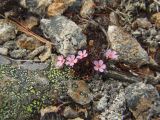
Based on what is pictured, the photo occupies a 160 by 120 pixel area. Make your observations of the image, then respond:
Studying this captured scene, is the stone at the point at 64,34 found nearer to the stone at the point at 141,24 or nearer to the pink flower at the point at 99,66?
the pink flower at the point at 99,66

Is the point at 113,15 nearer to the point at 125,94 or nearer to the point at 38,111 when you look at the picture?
the point at 125,94

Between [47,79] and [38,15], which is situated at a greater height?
[38,15]

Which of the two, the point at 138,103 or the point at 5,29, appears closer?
the point at 138,103

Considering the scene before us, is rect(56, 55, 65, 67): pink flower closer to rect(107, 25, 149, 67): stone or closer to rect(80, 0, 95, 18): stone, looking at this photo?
rect(107, 25, 149, 67): stone

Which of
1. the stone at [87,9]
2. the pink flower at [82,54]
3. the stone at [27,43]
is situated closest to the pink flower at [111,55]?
the pink flower at [82,54]

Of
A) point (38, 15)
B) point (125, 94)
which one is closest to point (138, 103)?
point (125, 94)

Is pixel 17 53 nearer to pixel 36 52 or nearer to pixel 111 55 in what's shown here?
pixel 36 52

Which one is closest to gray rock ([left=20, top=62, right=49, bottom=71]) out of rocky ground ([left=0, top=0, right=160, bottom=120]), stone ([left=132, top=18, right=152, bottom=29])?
rocky ground ([left=0, top=0, right=160, bottom=120])
